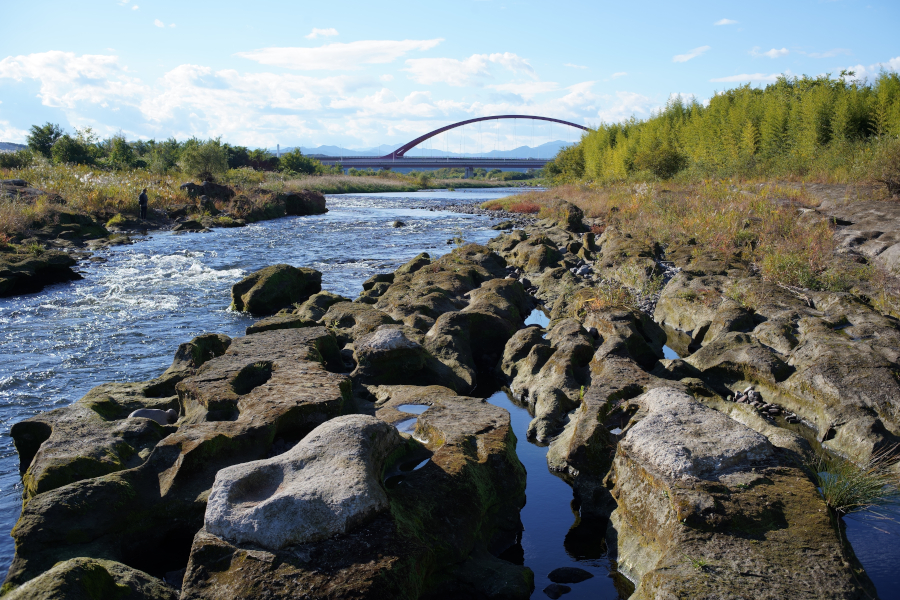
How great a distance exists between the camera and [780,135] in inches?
1120

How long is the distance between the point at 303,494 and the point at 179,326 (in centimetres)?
1096

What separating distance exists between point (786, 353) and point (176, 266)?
63.8ft

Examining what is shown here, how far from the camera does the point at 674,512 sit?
4426mm

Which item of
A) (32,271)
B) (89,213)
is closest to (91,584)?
(32,271)

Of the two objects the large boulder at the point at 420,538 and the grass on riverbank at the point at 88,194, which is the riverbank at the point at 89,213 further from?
the large boulder at the point at 420,538

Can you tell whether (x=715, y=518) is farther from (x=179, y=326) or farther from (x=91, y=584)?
(x=179, y=326)

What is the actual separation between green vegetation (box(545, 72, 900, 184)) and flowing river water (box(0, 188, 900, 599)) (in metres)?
13.1

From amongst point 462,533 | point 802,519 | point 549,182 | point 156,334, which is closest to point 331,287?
point 156,334

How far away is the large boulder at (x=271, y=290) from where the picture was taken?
1485 centimetres

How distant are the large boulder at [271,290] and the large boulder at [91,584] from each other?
11.1 meters

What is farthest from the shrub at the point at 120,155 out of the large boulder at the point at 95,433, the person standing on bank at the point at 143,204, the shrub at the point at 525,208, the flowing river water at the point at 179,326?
the large boulder at the point at 95,433

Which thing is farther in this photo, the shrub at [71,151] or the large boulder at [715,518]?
the shrub at [71,151]

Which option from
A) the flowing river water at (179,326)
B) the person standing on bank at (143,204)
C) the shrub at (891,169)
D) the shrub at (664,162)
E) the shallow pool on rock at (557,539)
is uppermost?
the shrub at (664,162)

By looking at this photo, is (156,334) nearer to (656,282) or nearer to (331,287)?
(331,287)
